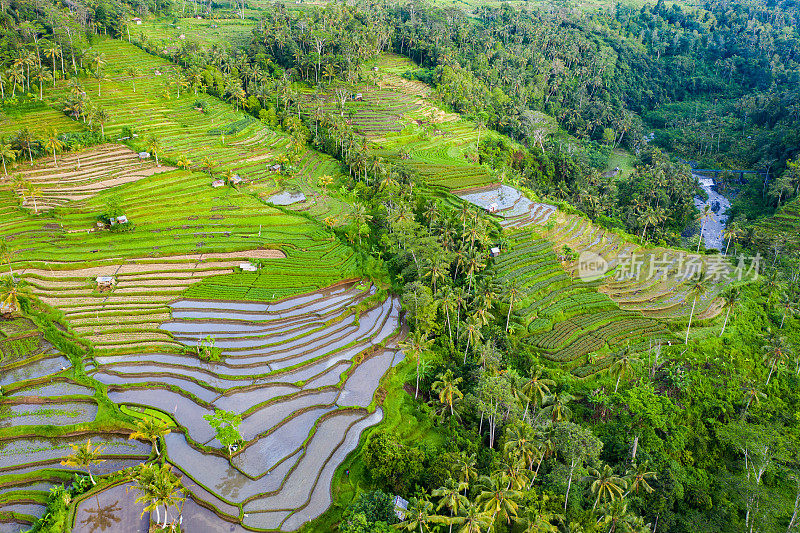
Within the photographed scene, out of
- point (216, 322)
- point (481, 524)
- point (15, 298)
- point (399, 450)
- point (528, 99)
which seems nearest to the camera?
point (481, 524)

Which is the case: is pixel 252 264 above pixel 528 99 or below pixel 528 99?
below

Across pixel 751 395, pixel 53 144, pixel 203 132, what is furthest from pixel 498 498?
pixel 203 132

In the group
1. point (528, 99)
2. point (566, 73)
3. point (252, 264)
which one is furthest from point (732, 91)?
point (252, 264)

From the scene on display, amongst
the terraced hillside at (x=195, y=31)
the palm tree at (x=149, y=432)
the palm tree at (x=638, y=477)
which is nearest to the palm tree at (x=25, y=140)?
the terraced hillside at (x=195, y=31)

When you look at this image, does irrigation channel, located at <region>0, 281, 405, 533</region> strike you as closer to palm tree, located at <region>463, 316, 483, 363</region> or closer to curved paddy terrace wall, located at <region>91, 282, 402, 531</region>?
curved paddy terrace wall, located at <region>91, 282, 402, 531</region>

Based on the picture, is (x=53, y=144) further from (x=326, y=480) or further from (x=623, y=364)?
(x=623, y=364)

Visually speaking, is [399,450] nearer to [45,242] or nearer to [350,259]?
[350,259]
